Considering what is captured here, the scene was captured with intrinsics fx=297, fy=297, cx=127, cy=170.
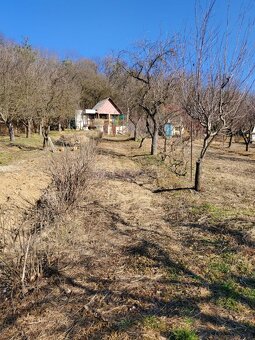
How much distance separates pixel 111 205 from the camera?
6246 mm

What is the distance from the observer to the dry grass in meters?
2.69

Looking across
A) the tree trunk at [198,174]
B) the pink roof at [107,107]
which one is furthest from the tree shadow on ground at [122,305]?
the pink roof at [107,107]

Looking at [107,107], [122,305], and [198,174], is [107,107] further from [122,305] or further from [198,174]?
[122,305]

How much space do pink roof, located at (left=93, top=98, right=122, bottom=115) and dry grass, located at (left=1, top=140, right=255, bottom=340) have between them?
34521mm

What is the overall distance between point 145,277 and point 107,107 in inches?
1514

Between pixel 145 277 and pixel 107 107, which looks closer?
pixel 145 277

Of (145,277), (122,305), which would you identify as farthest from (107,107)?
(122,305)

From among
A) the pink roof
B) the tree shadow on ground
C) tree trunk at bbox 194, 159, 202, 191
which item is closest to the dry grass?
the tree shadow on ground

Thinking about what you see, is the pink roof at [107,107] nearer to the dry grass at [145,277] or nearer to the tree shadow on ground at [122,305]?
the dry grass at [145,277]

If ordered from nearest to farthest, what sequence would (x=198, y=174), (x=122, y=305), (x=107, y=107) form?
(x=122, y=305), (x=198, y=174), (x=107, y=107)

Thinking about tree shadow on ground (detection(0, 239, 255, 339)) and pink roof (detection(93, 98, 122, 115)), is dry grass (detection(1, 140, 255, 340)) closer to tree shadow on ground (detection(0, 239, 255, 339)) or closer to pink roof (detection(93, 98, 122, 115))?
tree shadow on ground (detection(0, 239, 255, 339))

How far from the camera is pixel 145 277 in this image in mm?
3479

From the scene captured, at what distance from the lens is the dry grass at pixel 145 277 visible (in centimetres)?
269

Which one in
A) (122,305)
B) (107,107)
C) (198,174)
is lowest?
(122,305)
